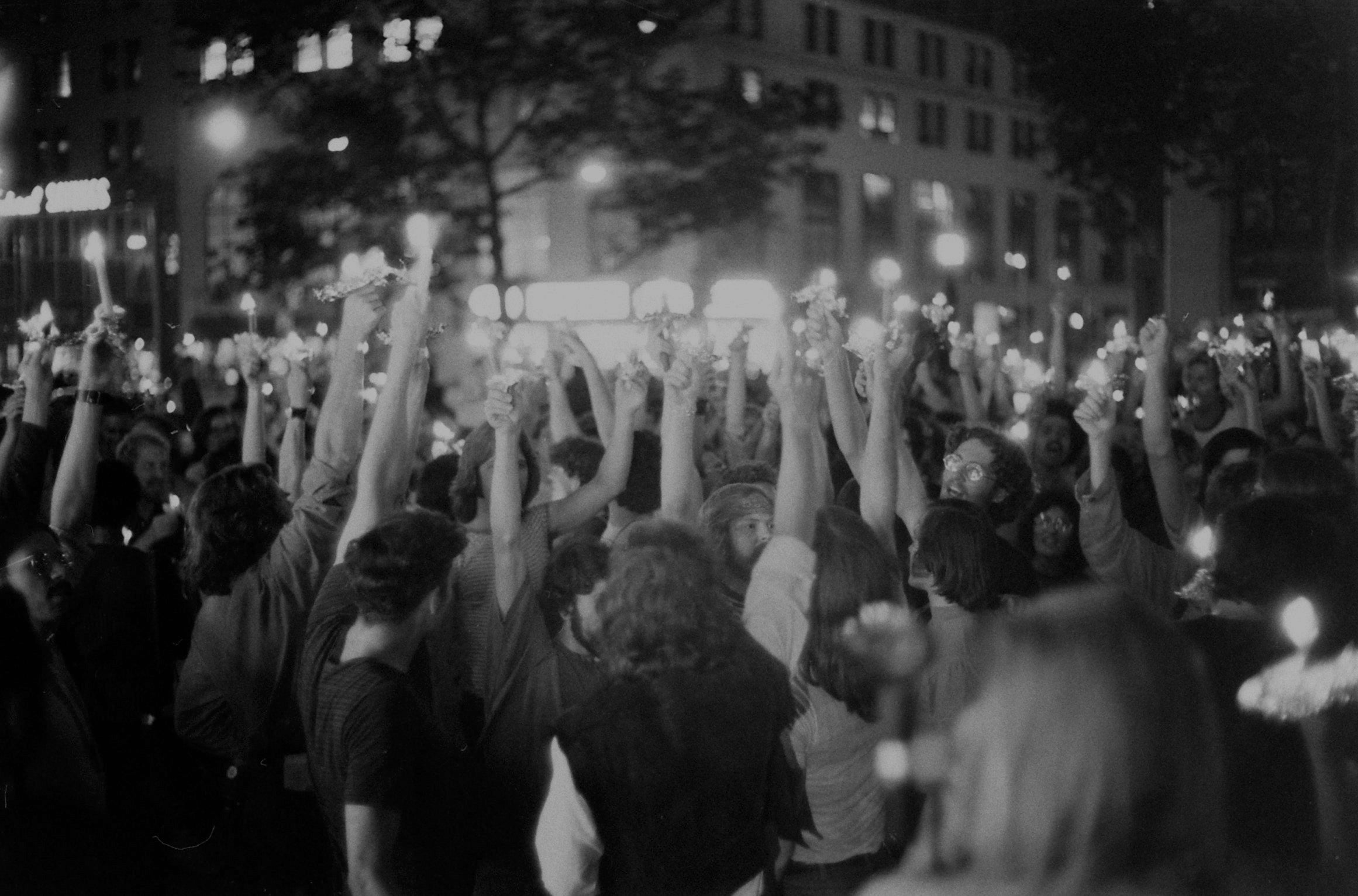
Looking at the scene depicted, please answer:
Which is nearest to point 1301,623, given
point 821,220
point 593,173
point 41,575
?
point 41,575

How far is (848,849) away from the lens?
3.85 metres

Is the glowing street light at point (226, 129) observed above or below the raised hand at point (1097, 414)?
above

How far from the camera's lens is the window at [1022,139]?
542 inches

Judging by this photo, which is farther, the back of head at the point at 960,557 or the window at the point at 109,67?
the window at the point at 109,67

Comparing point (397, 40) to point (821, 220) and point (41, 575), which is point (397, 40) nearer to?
point (821, 220)

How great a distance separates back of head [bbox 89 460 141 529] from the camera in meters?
5.66

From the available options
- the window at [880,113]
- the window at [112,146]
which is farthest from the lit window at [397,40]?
the window at [880,113]

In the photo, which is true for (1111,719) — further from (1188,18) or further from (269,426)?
(1188,18)

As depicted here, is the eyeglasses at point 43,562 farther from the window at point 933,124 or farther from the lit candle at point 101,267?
the window at point 933,124

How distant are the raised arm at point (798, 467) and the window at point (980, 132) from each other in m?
9.30

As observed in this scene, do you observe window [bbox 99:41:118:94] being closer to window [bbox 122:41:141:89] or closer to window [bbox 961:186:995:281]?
window [bbox 122:41:141:89]

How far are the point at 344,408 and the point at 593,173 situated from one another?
41.8 feet

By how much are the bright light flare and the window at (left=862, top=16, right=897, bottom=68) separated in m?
14.9

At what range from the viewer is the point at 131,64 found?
500 inches
